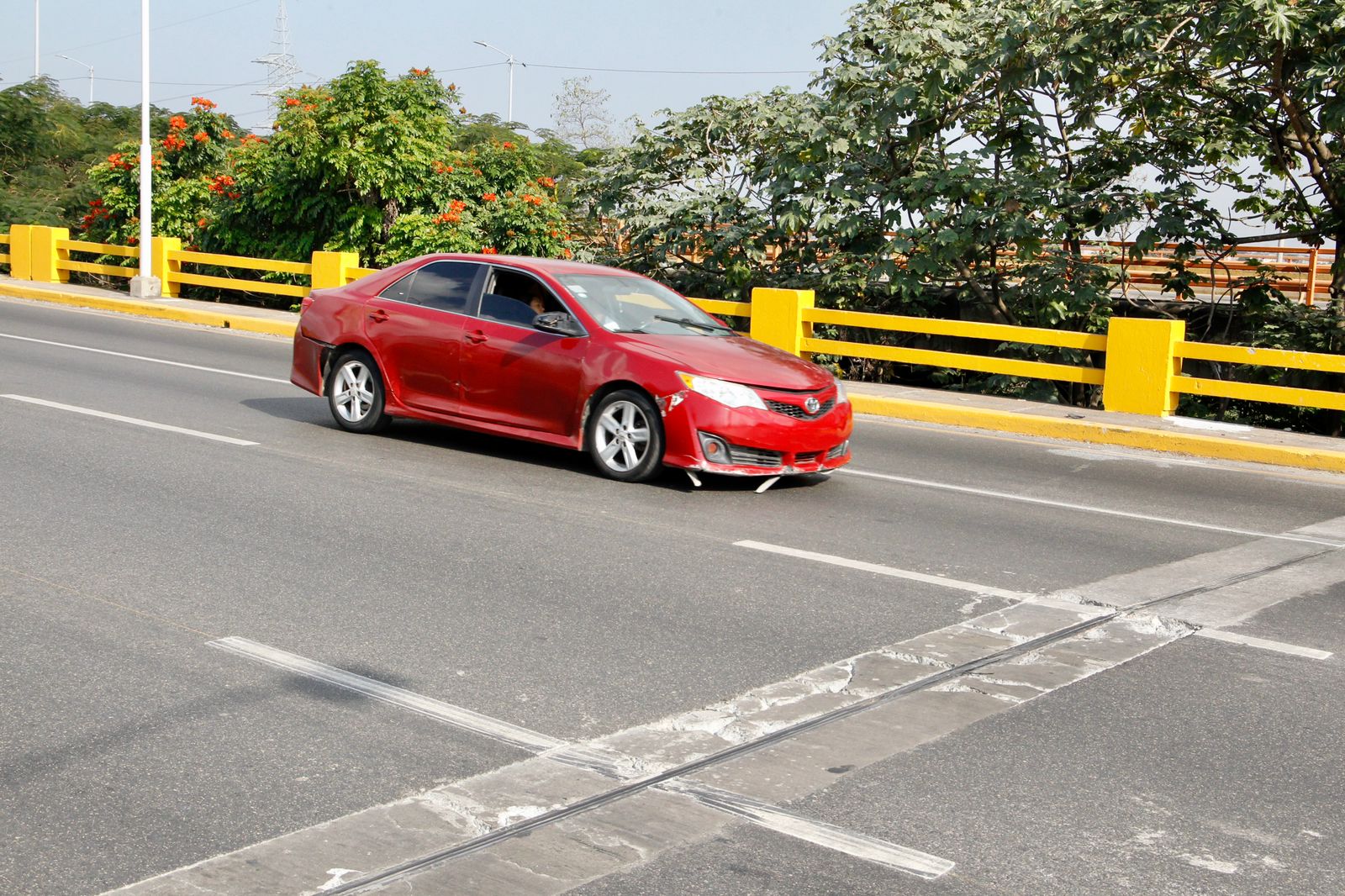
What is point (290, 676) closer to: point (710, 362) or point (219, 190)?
point (710, 362)

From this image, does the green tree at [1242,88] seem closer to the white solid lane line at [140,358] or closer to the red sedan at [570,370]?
the red sedan at [570,370]

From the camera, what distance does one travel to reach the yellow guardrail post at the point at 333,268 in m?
22.3

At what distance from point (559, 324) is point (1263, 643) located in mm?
5500

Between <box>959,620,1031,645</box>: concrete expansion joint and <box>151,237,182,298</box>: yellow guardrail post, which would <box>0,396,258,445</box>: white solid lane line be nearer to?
<box>959,620,1031,645</box>: concrete expansion joint

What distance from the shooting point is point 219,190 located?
2681 centimetres

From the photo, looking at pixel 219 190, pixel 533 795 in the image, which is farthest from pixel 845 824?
pixel 219 190

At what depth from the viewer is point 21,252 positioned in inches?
1135

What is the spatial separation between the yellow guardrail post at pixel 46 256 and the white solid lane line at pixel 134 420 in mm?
17148

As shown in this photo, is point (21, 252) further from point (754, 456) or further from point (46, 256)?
point (754, 456)

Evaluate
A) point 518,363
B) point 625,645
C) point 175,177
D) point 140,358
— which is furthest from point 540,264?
point 175,177

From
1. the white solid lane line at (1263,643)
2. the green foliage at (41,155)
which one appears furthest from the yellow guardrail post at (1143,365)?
the green foliage at (41,155)

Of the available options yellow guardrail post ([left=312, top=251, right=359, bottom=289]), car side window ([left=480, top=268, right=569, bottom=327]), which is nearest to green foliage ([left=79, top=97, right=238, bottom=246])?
yellow guardrail post ([left=312, top=251, right=359, bottom=289])

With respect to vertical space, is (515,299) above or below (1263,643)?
above

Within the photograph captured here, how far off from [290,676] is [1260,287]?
47.9ft
